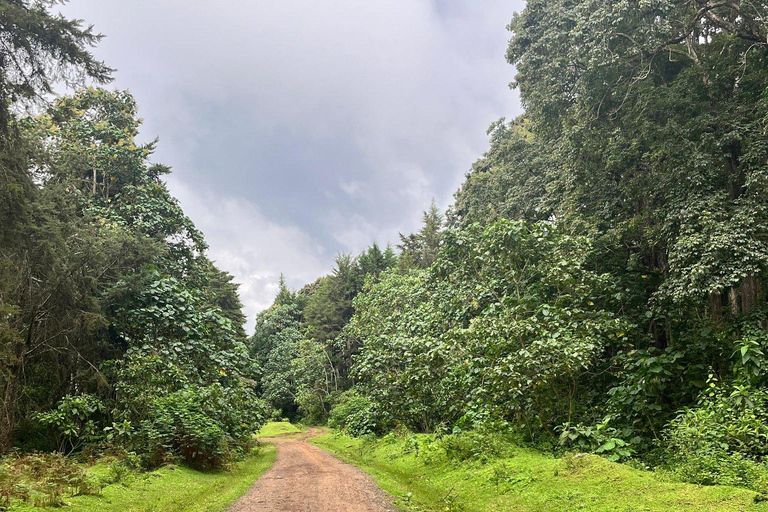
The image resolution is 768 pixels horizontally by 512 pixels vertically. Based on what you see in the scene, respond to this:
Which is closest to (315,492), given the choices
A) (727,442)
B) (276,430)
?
(727,442)

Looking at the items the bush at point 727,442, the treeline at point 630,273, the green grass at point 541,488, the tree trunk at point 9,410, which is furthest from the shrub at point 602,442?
the tree trunk at point 9,410

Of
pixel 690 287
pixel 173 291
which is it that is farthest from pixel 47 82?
pixel 690 287

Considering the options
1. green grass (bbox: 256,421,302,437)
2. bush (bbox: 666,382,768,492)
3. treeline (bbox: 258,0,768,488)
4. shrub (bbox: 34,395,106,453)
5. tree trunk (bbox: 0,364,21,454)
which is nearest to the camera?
bush (bbox: 666,382,768,492)

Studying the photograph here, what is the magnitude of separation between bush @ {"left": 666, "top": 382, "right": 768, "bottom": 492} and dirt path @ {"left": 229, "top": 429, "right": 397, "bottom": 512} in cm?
507

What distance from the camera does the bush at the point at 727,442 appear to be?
6146 millimetres

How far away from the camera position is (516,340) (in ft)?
38.4

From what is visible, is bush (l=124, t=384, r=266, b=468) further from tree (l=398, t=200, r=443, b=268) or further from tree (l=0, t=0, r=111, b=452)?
tree (l=398, t=200, r=443, b=268)

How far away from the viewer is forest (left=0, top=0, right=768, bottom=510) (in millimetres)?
9234

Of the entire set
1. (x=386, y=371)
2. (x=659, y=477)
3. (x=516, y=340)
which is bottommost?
(x=659, y=477)

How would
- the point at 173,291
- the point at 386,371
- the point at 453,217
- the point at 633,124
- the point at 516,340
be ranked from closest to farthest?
the point at 516,340 → the point at 633,124 → the point at 173,291 → the point at 386,371 → the point at 453,217

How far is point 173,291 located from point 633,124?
51.8 ft

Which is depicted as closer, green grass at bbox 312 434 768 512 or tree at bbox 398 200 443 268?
green grass at bbox 312 434 768 512

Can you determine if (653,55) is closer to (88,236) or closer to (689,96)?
(689,96)

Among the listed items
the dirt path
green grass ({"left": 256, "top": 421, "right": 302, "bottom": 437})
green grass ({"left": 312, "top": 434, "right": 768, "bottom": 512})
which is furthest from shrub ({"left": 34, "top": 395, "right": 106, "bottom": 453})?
green grass ({"left": 256, "top": 421, "right": 302, "bottom": 437})
